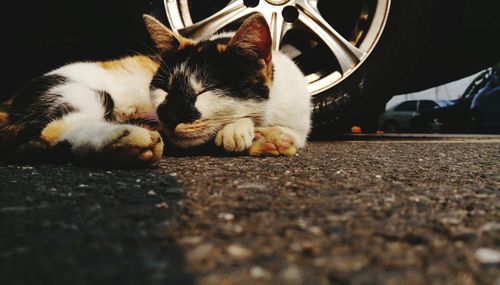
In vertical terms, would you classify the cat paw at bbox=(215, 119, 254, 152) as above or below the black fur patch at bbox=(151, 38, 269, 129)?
below

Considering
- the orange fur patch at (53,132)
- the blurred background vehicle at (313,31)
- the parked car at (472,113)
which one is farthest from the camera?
the parked car at (472,113)

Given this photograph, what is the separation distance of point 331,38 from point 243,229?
67.8 inches

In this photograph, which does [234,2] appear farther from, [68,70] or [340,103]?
[68,70]

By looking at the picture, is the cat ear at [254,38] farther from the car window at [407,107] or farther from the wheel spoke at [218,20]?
the car window at [407,107]

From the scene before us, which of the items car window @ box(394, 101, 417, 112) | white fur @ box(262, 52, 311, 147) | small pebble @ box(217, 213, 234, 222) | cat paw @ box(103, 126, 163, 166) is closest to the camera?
small pebble @ box(217, 213, 234, 222)

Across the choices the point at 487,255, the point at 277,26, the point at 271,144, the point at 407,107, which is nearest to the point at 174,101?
the point at 271,144

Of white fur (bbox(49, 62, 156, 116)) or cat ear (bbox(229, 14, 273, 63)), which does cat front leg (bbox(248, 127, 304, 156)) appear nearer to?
cat ear (bbox(229, 14, 273, 63))

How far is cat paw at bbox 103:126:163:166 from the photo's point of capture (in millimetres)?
1134

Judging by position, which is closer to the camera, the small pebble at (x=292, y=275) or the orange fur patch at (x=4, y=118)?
the small pebble at (x=292, y=275)

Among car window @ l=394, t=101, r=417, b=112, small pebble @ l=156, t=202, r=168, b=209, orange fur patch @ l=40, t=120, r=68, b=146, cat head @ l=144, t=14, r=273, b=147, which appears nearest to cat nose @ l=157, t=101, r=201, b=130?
cat head @ l=144, t=14, r=273, b=147

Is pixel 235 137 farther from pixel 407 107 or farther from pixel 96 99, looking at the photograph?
pixel 407 107

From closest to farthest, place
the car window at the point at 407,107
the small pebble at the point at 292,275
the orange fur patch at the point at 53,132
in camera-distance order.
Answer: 1. the small pebble at the point at 292,275
2. the orange fur patch at the point at 53,132
3. the car window at the point at 407,107

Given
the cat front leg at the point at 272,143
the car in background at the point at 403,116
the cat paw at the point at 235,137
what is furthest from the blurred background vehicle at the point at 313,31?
the car in background at the point at 403,116

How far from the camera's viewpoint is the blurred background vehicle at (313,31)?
79.5 inches
